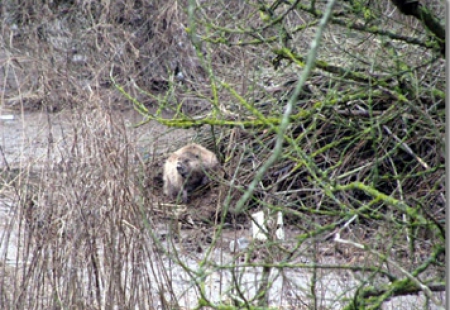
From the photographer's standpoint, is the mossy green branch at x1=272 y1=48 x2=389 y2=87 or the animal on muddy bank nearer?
the mossy green branch at x1=272 y1=48 x2=389 y2=87

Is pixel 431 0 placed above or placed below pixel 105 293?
above

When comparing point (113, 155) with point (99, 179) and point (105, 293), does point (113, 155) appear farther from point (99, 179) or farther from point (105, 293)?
point (105, 293)

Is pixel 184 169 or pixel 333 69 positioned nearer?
pixel 333 69

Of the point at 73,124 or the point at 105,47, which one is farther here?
the point at 105,47

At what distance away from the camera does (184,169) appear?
7.70 meters

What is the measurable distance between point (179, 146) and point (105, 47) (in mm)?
3509

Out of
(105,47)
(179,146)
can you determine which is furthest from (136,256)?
(105,47)

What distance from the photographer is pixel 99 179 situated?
3967 mm

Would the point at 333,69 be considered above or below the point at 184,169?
below

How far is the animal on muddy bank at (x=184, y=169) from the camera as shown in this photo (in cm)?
761

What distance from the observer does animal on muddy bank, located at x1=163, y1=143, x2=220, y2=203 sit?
25.0 feet

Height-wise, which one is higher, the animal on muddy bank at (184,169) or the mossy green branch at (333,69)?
the animal on muddy bank at (184,169)

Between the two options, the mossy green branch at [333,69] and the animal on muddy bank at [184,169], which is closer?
the mossy green branch at [333,69]

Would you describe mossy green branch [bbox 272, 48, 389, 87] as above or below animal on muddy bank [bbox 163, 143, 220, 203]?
below
